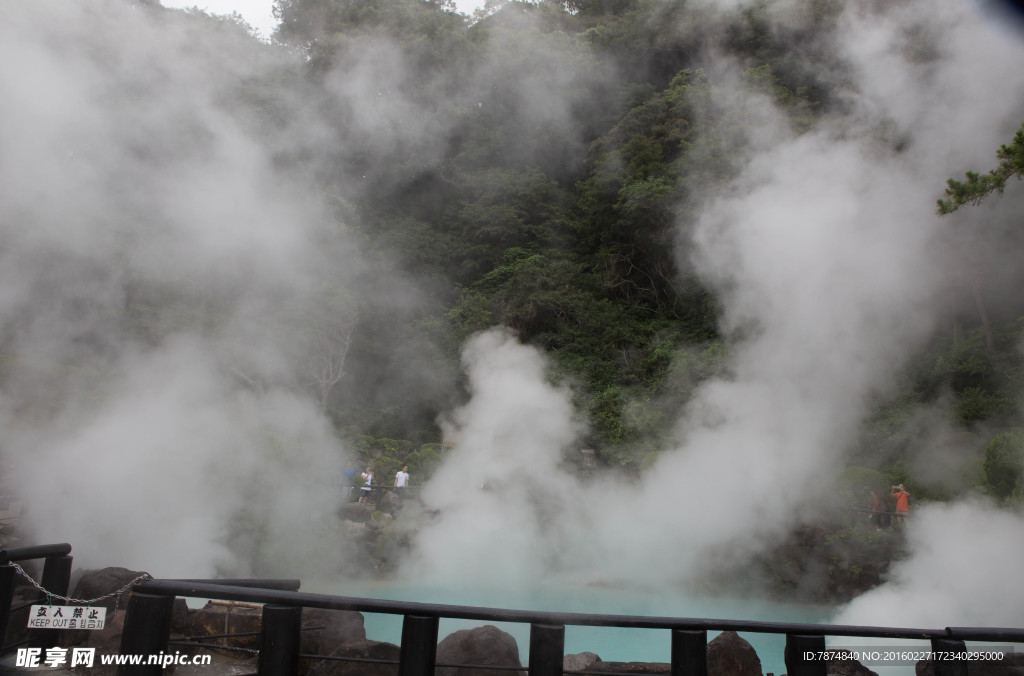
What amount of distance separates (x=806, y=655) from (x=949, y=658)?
491 millimetres

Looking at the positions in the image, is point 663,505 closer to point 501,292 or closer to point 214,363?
point 214,363

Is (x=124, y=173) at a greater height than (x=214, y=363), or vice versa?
(x=124, y=173)

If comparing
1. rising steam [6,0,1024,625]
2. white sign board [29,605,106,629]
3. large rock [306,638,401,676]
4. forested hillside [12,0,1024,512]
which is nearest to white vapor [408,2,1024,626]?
rising steam [6,0,1024,625]

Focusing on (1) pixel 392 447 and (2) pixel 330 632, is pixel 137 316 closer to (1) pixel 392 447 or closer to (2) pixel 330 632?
(2) pixel 330 632

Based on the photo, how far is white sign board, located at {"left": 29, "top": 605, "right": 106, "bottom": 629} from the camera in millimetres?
3025

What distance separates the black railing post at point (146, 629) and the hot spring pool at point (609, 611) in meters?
3.91

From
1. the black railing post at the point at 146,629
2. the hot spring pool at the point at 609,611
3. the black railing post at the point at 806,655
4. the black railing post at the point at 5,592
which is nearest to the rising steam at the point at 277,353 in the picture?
the hot spring pool at the point at 609,611

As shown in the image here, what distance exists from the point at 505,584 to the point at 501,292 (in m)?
11.3

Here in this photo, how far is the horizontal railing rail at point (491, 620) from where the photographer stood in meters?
2.21

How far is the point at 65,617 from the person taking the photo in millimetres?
3043

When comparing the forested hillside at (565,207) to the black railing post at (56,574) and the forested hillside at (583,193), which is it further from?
the black railing post at (56,574)

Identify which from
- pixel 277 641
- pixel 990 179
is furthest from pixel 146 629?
pixel 990 179

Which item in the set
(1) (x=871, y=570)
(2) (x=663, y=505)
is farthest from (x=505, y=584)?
(1) (x=871, y=570)

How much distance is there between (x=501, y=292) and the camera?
62.5ft
